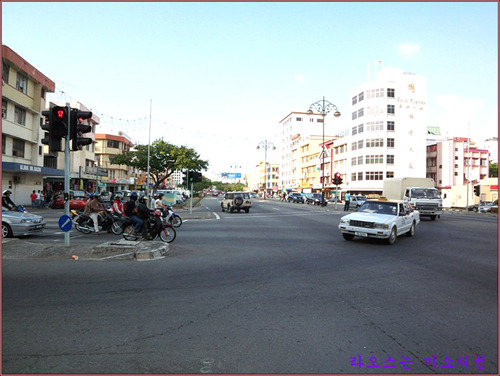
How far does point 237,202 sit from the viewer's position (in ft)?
102

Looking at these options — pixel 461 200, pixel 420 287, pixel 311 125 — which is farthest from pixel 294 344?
pixel 311 125

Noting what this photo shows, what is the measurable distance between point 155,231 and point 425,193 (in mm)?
20603

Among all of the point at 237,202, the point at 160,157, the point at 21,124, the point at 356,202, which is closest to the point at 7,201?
the point at 237,202

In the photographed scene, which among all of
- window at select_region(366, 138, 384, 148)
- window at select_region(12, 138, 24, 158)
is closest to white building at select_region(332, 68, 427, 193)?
window at select_region(366, 138, 384, 148)

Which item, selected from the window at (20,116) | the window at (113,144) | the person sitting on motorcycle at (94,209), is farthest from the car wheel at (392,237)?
the window at (113,144)

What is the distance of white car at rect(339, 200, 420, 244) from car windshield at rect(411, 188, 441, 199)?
40.6 ft

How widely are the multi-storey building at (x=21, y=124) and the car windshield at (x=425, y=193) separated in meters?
30.9

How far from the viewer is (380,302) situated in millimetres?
5730

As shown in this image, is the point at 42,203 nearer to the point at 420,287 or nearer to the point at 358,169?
the point at 420,287

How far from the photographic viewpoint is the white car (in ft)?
40.0

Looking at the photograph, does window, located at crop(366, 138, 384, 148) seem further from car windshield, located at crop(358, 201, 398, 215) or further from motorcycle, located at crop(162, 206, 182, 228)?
motorcycle, located at crop(162, 206, 182, 228)

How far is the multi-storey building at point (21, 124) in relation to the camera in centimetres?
3055

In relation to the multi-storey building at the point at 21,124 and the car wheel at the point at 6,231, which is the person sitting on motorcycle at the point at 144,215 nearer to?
the car wheel at the point at 6,231

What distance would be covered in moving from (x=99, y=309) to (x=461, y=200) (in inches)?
2402
